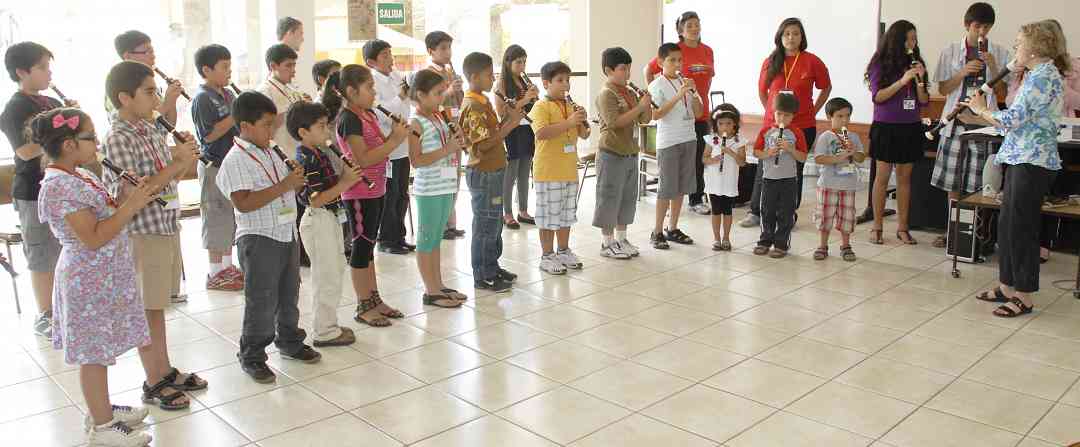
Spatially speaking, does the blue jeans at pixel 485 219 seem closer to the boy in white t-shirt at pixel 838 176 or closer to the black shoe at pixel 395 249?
the black shoe at pixel 395 249

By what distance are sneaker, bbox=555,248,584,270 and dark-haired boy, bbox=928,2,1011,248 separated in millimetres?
2387

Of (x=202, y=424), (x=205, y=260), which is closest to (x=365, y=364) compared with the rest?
(x=202, y=424)

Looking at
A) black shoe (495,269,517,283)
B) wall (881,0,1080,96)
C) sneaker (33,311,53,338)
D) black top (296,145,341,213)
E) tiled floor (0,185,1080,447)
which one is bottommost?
tiled floor (0,185,1080,447)

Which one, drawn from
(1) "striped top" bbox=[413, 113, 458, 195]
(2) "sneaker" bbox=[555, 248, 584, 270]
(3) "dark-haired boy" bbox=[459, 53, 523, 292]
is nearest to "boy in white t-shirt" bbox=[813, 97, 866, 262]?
(2) "sneaker" bbox=[555, 248, 584, 270]

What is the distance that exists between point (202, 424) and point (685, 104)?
3.68m

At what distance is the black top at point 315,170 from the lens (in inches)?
145

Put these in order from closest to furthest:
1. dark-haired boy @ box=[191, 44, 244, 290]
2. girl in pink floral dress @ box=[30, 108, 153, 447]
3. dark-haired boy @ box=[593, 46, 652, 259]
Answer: girl in pink floral dress @ box=[30, 108, 153, 447]
dark-haired boy @ box=[191, 44, 244, 290]
dark-haired boy @ box=[593, 46, 652, 259]

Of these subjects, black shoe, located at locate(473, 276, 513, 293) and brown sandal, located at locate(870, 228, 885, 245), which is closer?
black shoe, located at locate(473, 276, 513, 293)

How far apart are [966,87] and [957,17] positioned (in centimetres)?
189

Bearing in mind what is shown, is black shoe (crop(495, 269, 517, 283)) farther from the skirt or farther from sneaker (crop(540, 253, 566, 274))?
the skirt

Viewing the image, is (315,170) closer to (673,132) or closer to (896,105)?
(673,132)

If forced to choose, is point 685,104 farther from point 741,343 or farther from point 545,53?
point 545,53

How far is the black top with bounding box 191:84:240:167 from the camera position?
4.69 m

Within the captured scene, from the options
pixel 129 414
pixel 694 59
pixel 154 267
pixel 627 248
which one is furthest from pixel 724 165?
pixel 129 414
